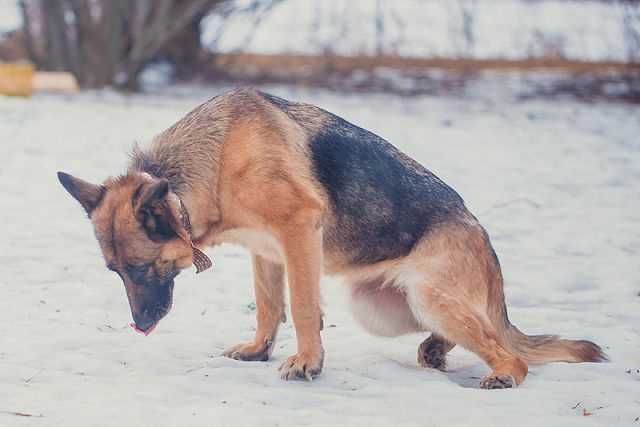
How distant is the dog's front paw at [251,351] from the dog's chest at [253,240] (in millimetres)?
522

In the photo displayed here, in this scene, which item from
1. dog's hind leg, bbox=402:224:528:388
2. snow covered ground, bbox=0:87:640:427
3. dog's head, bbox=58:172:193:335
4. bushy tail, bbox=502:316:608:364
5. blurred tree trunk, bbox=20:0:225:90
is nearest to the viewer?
snow covered ground, bbox=0:87:640:427

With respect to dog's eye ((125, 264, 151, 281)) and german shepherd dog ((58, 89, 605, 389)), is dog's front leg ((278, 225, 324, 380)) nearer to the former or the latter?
german shepherd dog ((58, 89, 605, 389))

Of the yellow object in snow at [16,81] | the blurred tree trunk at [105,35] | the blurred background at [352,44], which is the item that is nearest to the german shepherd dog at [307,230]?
the yellow object in snow at [16,81]

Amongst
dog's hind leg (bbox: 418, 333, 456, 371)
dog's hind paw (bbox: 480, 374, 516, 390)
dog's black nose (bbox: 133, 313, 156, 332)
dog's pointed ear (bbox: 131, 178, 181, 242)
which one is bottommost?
dog's hind leg (bbox: 418, 333, 456, 371)

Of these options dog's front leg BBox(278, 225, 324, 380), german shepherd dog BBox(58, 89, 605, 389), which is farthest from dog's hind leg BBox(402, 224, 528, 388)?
dog's front leg BBox(278, 225, 324, 380)

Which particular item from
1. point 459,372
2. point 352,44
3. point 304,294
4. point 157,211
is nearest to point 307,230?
point 304,294

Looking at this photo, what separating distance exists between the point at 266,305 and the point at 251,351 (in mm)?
269

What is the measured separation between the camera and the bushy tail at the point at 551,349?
15.3ft

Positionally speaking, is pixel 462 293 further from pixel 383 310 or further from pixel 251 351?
pixel 251 351

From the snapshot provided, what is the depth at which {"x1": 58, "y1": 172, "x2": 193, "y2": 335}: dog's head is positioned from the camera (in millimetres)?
4160

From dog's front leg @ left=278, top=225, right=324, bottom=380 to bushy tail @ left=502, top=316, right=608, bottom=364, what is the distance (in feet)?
3.27

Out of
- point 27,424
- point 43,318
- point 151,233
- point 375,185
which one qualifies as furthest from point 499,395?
point 43,318

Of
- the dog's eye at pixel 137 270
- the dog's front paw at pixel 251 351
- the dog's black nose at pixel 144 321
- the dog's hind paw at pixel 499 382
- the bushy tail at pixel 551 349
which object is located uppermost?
the dog's eye at pixel 137 270

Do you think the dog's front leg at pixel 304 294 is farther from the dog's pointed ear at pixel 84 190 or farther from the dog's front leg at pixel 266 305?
the dog's pointed ear at pixel 84 190
